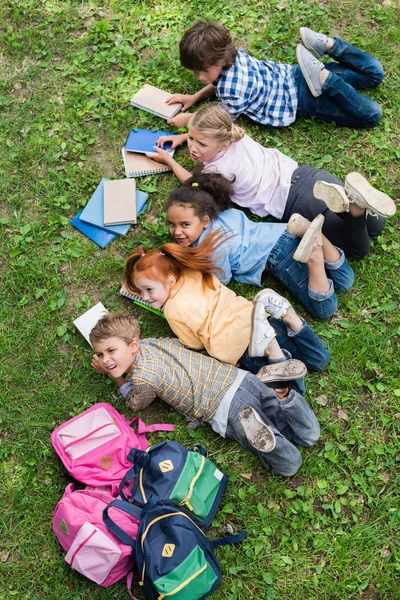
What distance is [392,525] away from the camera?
12.8 ft

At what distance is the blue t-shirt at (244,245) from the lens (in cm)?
441

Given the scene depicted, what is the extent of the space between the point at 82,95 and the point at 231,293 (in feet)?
8.41

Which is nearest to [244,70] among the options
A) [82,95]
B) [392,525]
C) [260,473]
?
[82,95]

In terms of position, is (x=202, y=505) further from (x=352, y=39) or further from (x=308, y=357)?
(x=352, y=39)

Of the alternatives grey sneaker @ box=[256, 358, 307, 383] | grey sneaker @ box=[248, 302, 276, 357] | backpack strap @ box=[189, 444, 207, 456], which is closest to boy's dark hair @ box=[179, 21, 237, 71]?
grey sneaker @ box=[248, 302, 276, 357]

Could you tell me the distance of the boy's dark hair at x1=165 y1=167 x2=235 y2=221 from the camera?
4.35 meters

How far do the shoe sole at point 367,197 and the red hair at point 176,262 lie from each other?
3.25 feet

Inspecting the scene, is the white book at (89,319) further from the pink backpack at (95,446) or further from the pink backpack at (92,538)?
the pink backpack at (92,538)

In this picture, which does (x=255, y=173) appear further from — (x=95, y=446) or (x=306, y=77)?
(x=95, y=446)

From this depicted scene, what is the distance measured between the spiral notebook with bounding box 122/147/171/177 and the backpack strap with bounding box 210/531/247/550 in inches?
119

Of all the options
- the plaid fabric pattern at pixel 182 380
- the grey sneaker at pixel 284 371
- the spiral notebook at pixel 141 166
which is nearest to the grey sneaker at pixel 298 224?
the grey sneaker at pixel 284 371

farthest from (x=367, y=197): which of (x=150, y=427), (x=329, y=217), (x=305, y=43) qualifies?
(x=150, y=427)

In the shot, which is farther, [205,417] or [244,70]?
[244,70]

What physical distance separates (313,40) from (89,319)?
3.07m
